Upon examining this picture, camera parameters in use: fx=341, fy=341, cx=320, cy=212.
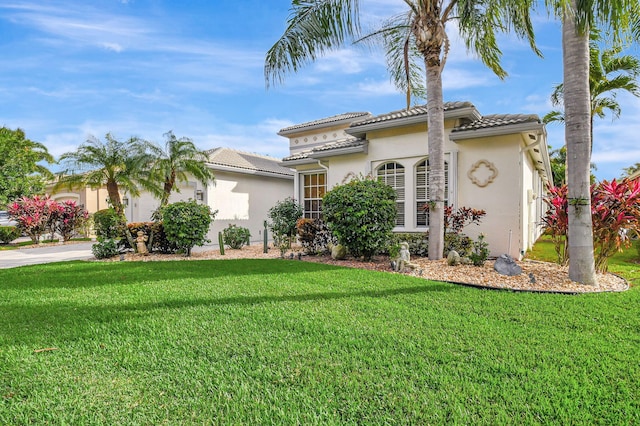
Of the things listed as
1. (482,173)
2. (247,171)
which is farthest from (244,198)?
(482,173)

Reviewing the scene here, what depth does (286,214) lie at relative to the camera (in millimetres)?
14523

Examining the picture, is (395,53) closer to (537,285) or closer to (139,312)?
(537,285)

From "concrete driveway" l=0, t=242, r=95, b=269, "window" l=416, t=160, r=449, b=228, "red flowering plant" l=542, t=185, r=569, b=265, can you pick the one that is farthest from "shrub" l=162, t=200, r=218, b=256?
"red flowering plant" l=542, t=185, r=569, b=265

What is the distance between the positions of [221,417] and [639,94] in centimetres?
2355

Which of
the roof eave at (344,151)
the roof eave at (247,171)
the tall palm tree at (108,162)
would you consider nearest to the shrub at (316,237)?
the roof eave at (344,151)

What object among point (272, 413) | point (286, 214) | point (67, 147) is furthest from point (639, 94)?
point (67, 147)

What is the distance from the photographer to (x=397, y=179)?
1198 cm

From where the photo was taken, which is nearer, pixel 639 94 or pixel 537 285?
pixel 537 285

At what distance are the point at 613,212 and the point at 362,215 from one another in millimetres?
5429

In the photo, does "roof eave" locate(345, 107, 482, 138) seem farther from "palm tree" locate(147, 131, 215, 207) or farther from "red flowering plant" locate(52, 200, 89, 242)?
"red flowering plant" locate(52, 200, 89, 242)

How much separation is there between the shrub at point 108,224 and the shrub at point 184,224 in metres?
2.19

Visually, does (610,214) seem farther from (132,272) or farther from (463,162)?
(132,272)

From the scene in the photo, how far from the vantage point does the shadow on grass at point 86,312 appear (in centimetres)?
418

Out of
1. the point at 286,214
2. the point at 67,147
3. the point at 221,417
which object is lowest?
the point at 221,417
